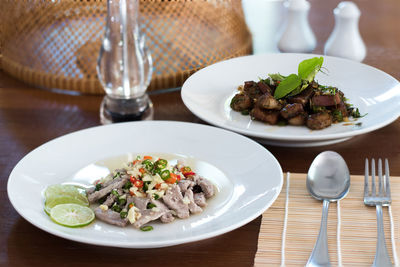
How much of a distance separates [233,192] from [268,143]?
0.29 m

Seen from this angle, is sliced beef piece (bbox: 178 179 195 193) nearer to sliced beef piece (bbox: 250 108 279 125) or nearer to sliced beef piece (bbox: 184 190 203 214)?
sliced beef piece (bbox: 184 190 203 214)

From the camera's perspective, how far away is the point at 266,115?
4.74 feet

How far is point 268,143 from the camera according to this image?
1.41m

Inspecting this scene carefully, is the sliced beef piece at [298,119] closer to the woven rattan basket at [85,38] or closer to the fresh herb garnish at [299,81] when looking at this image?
the fresh herb garnish at [299,81]

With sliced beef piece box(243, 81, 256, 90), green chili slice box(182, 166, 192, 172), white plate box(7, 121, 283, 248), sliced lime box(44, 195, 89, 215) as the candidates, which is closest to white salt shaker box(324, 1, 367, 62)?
sliced beef piece box(243, 81, 256, 90)

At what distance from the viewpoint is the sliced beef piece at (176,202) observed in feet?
3.47

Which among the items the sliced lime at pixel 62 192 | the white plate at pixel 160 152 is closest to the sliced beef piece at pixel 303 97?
the white plate at pixel 160 152

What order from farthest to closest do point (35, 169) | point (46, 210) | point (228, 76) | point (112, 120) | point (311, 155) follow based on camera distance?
point (228, 76)
point (112, 120)
point (311, 155)
point (35, 169)
point (46, 210)

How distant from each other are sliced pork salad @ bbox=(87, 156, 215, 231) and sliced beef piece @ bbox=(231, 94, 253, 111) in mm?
359

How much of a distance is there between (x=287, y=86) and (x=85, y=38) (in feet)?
2.22

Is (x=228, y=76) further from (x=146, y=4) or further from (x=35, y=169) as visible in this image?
(x=35, y=169)

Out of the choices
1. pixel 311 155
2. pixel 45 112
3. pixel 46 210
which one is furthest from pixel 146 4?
pixel 46 210

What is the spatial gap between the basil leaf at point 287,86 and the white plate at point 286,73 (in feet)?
0.32

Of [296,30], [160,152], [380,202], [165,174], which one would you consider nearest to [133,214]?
[165,174]
